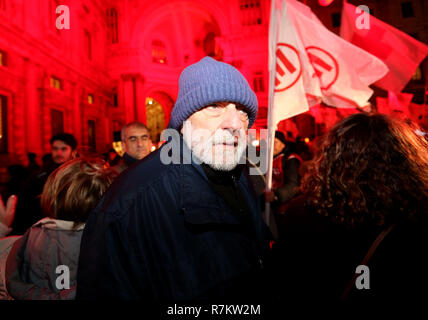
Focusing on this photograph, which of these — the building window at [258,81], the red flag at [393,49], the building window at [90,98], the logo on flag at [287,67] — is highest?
the building window at [258,81]

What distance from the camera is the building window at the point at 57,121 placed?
15383 mm

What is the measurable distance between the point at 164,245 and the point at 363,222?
864mm

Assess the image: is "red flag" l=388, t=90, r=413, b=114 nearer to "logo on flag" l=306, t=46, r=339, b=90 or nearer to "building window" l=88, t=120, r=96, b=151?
"logo on flag" l=306, t=46, r=339, b=90

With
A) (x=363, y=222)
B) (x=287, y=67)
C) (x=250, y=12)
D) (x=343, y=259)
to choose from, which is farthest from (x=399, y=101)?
(x=250, y=12)

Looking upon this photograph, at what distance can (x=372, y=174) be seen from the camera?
1.22 m

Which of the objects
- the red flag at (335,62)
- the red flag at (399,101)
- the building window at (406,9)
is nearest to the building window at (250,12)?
the building window at (406,9)

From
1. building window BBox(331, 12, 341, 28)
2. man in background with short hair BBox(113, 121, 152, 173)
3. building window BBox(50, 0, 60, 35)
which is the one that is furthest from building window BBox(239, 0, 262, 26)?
man in background with short hair BBox(113, 121, 152, 173)

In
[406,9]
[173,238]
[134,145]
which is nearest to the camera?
[173,238]

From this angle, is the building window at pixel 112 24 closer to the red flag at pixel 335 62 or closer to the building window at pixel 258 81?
the building window at pixel 258 81

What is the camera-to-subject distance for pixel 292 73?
11.4 feet

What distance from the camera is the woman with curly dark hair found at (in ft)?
3.42

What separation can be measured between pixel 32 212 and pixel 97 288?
102 inches

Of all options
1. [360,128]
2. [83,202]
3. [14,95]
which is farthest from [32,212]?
[14,95]

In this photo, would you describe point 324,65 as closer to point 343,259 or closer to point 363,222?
point 363,222
